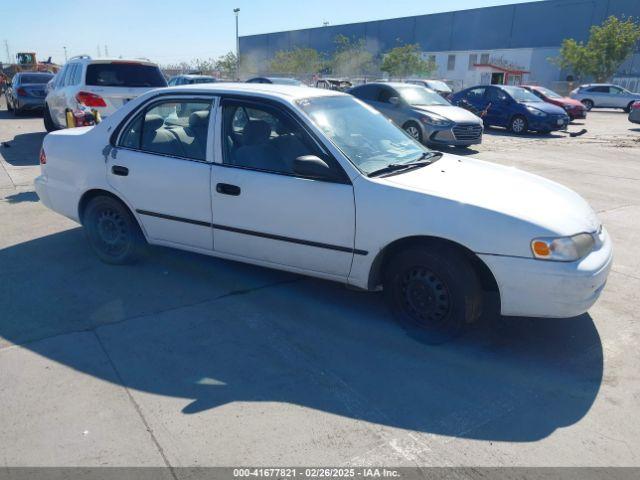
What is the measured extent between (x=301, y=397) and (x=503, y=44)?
5642 centimetres

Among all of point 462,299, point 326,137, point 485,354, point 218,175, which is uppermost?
point 326,137

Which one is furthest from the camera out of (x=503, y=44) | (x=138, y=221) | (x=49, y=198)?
(x=503, y=44)

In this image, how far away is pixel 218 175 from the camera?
4.18 meters

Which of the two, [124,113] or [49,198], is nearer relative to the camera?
[124,113]

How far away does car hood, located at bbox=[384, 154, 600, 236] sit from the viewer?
3.41 meters

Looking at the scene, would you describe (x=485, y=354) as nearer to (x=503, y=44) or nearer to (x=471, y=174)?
(x=471, y=174)

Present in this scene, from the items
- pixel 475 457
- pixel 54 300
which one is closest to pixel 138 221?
pixel 54 300

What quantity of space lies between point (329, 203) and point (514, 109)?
50.2 ft

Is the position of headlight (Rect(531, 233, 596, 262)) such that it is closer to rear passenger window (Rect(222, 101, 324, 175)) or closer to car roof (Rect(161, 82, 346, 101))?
rear passenger window (Rect(222, 101, 324, 175))

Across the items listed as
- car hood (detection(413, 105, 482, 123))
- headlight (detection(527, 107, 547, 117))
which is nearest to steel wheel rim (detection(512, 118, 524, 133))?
headlight (detection(527, 107, 547, 117))

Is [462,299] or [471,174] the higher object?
[471,174]

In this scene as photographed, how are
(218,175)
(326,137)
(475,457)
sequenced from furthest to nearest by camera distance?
(218,175), (326,137), (475,457)

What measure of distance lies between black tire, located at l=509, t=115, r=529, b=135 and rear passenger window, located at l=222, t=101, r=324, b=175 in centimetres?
1471

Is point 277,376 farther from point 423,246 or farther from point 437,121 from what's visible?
point 437,121
